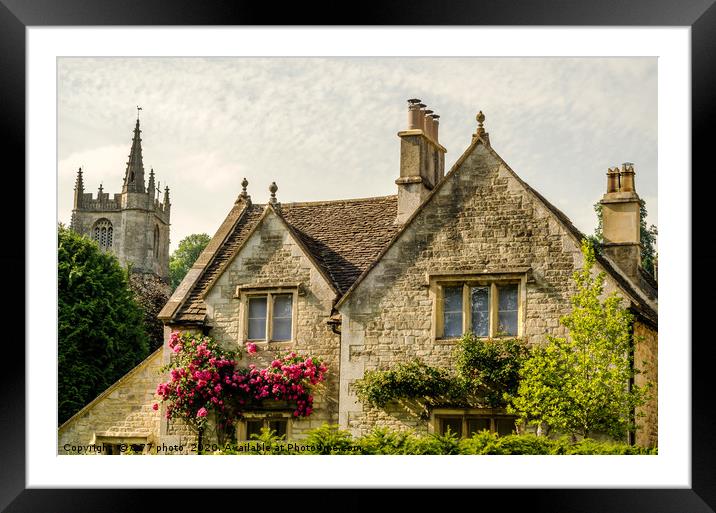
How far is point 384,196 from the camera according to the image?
66.5 feet

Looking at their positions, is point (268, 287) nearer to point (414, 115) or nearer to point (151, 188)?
point (151, 188)

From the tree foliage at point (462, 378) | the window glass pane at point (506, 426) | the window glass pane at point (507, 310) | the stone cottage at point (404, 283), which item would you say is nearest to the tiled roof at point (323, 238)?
the stone cottage at point (404, 283)

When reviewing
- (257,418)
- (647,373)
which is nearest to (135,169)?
(257,418)

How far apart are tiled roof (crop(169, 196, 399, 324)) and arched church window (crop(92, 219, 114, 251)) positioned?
18.5 ft

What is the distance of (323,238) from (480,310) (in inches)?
151

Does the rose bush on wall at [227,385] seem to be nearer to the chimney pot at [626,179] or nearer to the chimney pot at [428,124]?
the chimney pot at [428,124]

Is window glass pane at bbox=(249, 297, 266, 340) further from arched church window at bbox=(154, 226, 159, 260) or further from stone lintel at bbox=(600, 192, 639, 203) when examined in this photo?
stone lintel at bbox=(600, 192, 639, 203)

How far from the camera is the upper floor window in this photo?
1880 cm

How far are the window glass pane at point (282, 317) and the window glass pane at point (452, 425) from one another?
3.06 metres
